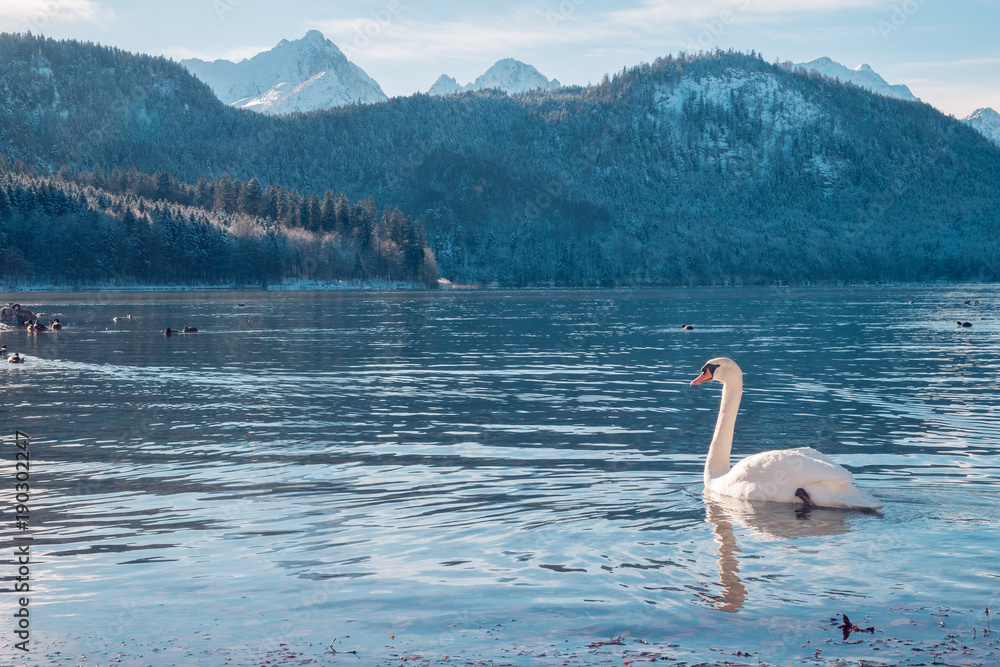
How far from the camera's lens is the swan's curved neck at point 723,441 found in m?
17.6

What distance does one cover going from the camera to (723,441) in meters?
17.9

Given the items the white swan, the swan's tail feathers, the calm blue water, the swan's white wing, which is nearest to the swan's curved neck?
the white swan

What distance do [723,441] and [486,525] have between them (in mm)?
5088

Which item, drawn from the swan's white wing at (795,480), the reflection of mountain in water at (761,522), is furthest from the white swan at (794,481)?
the reflection of mountain in water at (761,522)

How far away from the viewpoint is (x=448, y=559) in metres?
13.5

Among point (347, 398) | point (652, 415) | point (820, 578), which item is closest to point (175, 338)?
point (347, 398)

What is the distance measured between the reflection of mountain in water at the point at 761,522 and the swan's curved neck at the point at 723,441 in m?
0.63

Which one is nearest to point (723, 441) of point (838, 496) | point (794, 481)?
point (794, 481)

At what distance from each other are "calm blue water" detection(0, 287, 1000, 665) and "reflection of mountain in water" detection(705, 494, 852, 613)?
0.21 ft

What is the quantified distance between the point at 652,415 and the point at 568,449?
6885mm

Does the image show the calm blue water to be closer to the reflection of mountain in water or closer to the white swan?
the reflection of mountain in water

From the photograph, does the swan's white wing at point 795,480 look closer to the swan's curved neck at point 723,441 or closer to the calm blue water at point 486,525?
the calm blue water at point 486,525

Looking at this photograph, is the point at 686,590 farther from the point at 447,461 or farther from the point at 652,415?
the point at 652,415

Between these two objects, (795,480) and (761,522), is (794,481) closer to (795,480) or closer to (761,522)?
(795,480)
